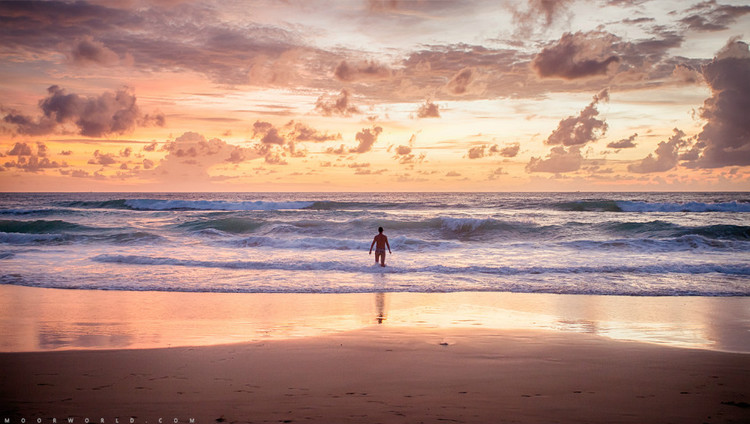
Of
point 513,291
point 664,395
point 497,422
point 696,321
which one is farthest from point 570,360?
point 513,291

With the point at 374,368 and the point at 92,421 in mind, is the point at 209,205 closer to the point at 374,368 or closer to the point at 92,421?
the point at 374,368

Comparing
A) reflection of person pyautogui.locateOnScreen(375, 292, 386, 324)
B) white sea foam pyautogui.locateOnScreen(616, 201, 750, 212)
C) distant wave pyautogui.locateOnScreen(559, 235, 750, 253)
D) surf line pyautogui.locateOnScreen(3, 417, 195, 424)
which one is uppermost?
surf line pyautogui.locateOnScreen(3, 417, 195, 424)

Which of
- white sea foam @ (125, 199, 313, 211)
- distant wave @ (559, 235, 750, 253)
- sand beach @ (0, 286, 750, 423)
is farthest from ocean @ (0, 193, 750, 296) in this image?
white sea foam @ (125, 199, 313, 211)

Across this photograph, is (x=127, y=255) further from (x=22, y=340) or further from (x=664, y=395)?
(x=664, y=395)

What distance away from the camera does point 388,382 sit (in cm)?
529

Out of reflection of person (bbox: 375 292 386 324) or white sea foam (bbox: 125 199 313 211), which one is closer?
reflection of person (bbox: 375 292 386 324)

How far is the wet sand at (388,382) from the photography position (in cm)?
439

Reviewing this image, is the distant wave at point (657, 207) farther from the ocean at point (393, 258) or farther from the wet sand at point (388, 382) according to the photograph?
the wet sand at point (388, 382)

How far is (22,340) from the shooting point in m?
7.24

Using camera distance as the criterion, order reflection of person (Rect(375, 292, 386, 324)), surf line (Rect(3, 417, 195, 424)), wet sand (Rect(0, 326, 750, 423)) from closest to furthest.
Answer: surf line (Rect(3, 417, 195, 424)) < wet sand (Rect(0, 326, 750, 423)) < reflection of person (Rect(375, 292, 386, 324))

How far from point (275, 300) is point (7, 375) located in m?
5.91

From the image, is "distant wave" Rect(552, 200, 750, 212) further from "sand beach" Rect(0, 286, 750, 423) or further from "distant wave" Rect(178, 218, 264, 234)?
"sand beach" Rect(0, 286, 750, 423)

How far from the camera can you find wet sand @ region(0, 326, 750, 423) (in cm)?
439

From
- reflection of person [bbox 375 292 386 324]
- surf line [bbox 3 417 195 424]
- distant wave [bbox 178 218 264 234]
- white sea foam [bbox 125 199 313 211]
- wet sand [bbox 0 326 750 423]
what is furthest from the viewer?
white sea foam [bbox 125 199 313 211]
